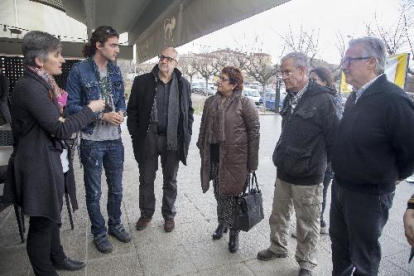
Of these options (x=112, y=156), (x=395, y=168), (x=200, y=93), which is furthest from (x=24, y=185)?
(x=200, y=93)

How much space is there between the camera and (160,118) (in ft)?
10.4

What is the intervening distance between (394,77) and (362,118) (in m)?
4.63

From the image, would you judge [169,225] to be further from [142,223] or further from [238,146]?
[238,146]

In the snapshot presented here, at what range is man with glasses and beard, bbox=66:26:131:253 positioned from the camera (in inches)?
105

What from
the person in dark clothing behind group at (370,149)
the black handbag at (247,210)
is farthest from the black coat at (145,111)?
the person in dark clothing behind group at (370,149)

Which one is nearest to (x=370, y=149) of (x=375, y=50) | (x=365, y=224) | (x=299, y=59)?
(x=365, y=224)

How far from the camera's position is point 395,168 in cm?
188

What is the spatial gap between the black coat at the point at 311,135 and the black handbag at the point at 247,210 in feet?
1.64

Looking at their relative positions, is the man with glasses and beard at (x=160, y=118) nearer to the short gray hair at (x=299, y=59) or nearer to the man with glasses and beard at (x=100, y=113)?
the man with glasses and beard at (x=100, y=113)

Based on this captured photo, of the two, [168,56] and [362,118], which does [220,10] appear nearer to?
[168,56]

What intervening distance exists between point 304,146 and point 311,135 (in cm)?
10

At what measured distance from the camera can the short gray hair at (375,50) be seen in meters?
1.89

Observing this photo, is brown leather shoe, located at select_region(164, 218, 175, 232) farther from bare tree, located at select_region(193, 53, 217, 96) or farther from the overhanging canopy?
bare tree, located at select_region(193, 53, 217, 96)

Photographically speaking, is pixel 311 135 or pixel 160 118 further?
pixel 160 118
